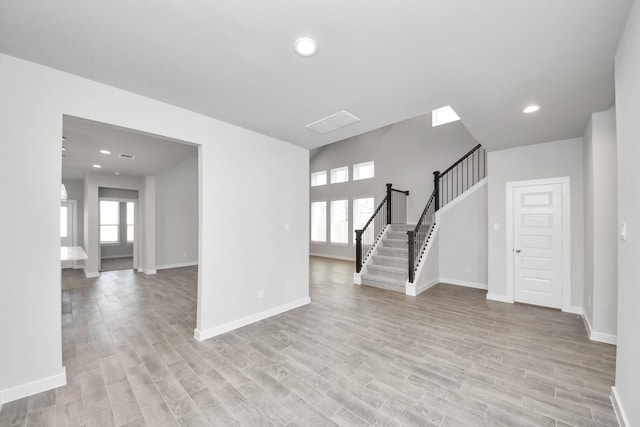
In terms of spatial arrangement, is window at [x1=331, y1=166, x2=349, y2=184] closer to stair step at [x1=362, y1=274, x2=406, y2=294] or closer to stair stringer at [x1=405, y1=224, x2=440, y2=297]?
stair stringer at [x1=405, y1=224, x2=440, y2=297]

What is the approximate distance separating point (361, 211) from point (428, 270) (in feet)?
13.0

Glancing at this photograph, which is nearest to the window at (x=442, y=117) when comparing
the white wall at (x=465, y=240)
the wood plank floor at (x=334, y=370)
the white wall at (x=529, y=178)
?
the white wall at (x=465, y=240)

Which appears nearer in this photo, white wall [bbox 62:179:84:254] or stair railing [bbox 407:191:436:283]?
stair railing [bbox 407:191:436:283]

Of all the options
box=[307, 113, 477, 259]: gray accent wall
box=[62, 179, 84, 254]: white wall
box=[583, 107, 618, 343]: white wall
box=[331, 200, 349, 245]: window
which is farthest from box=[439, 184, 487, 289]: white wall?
box=[62, 179, 84, 254]: white wall

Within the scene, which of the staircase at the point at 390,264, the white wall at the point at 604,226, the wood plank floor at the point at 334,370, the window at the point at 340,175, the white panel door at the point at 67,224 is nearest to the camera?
the wood plank floor at the point at 334,370

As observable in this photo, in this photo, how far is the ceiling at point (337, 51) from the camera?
1.54 metres

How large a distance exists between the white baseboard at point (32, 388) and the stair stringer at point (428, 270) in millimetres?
4789

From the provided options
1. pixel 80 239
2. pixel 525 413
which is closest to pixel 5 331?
pixel 525 413

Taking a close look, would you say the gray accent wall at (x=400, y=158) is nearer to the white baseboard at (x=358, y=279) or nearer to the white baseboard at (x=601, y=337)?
the white baseboard at (x=358, y=279)

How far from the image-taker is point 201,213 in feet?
10.2

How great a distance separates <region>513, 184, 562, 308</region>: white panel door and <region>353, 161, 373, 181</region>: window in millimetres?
4918

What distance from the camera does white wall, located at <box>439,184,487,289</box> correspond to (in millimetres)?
5445

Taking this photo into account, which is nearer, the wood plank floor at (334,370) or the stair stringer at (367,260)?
the wood plank floor at (334,370)

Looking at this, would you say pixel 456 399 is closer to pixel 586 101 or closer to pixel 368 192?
pixel 586 101
